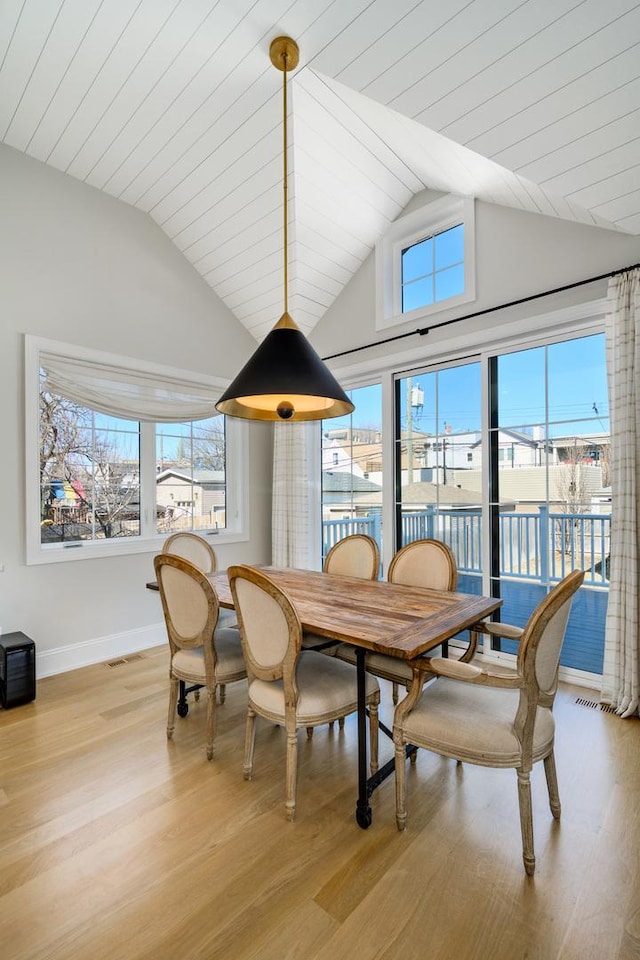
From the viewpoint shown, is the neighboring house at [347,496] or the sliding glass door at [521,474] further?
the neighboring house at [347,496]

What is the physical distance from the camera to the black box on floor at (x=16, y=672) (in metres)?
2.69

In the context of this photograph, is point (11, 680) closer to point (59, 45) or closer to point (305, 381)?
point (305, 381)

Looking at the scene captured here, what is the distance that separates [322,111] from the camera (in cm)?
289

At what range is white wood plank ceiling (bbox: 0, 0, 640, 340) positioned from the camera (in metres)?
1.94

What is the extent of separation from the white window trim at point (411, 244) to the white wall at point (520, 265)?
51 mm

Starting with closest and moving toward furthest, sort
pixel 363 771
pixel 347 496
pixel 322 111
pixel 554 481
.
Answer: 1. pixel 363 771
2. pixel 322 111
3. pixel 554 481
4. pixel 347 496

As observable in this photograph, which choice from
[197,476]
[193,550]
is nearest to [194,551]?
[193,550]

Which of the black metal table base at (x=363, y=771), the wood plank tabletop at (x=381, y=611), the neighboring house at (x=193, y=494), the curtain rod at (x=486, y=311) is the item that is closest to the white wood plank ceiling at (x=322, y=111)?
the curtain rod at (x=486, y=311)

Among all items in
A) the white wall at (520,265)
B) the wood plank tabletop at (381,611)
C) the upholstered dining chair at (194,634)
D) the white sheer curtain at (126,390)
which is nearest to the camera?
the wood plank tabletop at (381,611)

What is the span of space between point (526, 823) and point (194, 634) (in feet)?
5.01

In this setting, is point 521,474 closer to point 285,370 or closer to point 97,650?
point 285,370

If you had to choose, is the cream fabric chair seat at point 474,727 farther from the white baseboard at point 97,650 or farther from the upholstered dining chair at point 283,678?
the white baseboard at point 97,650

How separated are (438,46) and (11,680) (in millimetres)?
4015

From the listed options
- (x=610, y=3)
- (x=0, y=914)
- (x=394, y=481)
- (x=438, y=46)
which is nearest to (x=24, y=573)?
(x=0, y=914)
